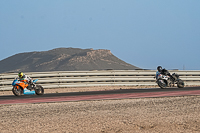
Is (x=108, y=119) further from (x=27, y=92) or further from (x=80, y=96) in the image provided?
(x=27, y=92)

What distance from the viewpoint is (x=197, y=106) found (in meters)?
11.2

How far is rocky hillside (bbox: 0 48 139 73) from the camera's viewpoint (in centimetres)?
14552

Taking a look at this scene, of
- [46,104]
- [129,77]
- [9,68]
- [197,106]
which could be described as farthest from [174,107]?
[9,68]

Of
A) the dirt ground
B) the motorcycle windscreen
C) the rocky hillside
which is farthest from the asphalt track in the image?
the rocky hillside

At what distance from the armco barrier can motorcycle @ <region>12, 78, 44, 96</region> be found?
14.0 feet

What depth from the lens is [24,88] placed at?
685 inches

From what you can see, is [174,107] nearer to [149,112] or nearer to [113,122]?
[149,112]

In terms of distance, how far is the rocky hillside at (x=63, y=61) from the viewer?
145525mm

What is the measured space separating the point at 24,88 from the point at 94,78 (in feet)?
20.5

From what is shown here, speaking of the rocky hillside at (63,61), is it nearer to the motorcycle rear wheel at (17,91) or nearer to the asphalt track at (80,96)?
the motorcycle rear wheel at (17,91)

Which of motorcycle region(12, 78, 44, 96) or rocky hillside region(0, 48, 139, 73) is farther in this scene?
rocky hillside region(0, 48, 139, 73)

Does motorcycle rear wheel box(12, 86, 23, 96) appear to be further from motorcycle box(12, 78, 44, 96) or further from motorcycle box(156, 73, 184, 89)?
motorcycle box(156, 73, 184, 89)

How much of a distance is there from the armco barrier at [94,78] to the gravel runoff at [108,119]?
10408 mm

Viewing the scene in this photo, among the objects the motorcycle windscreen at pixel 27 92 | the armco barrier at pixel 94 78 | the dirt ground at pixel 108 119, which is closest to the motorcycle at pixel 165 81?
the armco barrier at pixel 94 78
